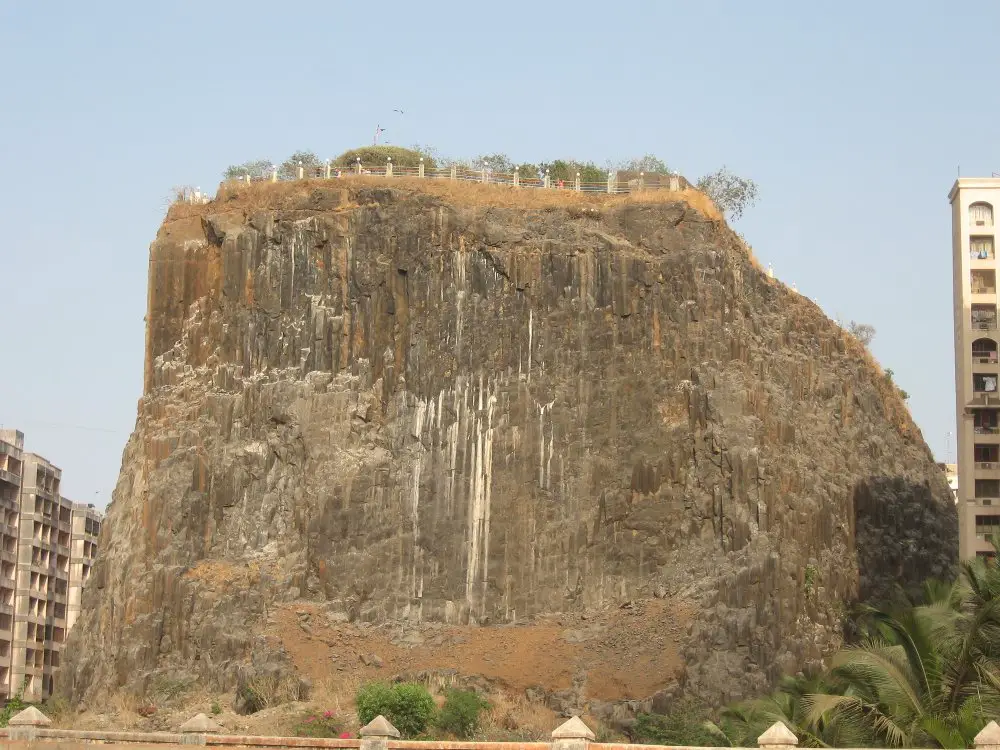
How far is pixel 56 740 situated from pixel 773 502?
28180 millimetres

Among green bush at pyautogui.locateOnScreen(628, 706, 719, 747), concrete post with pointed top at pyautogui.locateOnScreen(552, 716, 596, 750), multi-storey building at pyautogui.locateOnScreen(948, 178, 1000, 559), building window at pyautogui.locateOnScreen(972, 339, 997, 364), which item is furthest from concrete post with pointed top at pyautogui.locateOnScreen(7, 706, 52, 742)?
building window at pyautogui.locateOnScreen(972, 339, 997, 364)

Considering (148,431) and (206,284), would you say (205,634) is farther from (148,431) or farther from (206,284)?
(206,284)

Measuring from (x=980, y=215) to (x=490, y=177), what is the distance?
1733 cm

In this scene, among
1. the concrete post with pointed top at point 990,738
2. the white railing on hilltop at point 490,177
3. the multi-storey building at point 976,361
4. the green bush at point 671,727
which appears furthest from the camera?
the white railing on hilltop at point 490,177

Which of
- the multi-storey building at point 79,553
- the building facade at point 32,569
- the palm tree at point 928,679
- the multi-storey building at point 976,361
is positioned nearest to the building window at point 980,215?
the multi-storey building at point 976,361

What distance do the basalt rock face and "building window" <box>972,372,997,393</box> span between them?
708cm

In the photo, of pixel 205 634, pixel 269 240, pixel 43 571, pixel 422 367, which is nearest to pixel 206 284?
pixel 269 240

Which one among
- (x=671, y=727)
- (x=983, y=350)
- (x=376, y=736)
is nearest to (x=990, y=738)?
(x=376, y=736)

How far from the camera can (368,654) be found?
56062 mm

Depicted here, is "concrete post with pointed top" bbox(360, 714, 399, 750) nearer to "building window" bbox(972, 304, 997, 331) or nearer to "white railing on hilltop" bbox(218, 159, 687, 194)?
"building window" bbox(972, 304, 997, 331)

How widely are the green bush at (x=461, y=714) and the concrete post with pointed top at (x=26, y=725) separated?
17544 millimetres

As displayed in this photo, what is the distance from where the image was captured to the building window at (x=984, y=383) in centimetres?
5391

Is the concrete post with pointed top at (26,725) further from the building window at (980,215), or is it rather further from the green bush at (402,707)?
the building window at (980,215)

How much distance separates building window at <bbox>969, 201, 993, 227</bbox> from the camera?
54.5 metres
